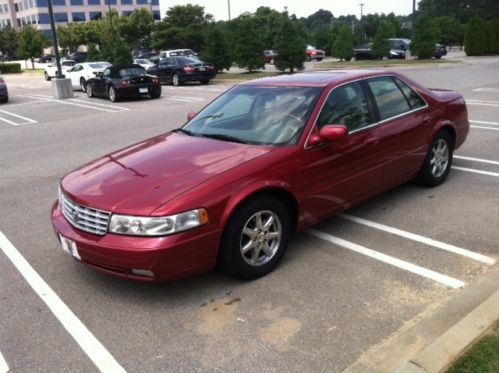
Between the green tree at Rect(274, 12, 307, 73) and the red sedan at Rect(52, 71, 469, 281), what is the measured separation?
76.5ft

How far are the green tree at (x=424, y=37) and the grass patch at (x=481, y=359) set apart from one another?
33918 millimetres

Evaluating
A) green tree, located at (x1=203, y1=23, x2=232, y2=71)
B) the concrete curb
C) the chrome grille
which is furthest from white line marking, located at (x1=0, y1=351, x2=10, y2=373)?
green tree, located at (x1=203, y1=23, x2=232, y2=71)

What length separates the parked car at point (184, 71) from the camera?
25.3 meters

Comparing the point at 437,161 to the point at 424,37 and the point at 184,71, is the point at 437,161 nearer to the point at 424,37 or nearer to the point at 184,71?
the point at 184,71

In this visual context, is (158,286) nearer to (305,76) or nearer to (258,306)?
(258,306)

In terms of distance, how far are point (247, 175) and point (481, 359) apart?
1.98 m

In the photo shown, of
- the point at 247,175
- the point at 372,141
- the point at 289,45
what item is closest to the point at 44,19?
the point at 289,45

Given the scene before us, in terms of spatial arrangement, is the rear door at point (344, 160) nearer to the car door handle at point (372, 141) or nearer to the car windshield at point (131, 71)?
the car door handle at point (372, 141)

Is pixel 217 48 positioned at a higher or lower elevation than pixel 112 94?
higher

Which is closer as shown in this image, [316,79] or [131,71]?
[316,79]

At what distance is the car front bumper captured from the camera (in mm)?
3492

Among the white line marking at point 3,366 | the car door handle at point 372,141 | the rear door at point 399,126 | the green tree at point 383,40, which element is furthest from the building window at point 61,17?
the white line marking at point 3,366

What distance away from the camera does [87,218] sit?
3.80 meters

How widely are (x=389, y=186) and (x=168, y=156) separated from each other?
7.96 ft
